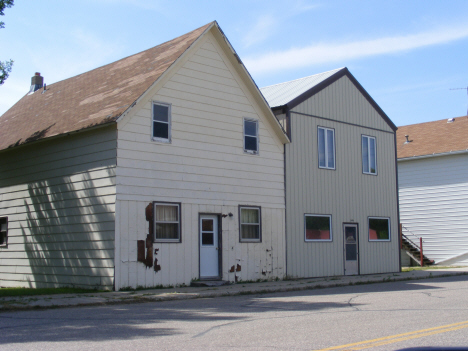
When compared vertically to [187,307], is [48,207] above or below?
above

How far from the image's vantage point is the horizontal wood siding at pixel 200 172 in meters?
16.3

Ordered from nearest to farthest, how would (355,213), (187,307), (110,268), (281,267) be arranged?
(187,307) → (110,268) → (281,267) → (355,213)

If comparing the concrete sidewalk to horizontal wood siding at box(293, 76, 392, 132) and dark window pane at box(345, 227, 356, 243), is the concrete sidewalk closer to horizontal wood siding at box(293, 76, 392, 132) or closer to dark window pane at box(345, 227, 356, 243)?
dark window pane at box(345, 227, 356, 243)

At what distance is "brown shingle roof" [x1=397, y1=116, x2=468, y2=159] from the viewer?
31214 millimetres

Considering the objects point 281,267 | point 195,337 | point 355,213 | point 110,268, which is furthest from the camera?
point 355,213

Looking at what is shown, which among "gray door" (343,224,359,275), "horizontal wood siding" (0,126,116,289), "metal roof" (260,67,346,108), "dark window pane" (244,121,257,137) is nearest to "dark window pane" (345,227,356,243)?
"gray door" (343,224,359,275)

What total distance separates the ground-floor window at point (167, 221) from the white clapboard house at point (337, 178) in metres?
5.06

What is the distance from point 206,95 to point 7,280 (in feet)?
30.9

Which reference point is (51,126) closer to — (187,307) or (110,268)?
(110,268)

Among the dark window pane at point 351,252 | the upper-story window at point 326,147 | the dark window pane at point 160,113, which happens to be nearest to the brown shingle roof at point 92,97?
the dark window pane at point 160,113

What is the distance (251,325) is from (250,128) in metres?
11.5

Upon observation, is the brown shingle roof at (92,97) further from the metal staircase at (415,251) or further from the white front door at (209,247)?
the metal staircase at (415,251)

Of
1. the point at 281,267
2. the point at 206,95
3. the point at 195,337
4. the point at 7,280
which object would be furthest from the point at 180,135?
the point at 195,337

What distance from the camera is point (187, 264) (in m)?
17.4
